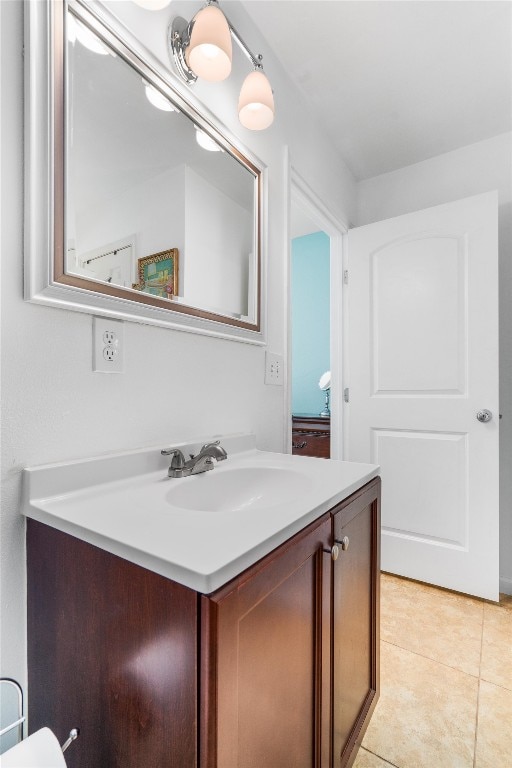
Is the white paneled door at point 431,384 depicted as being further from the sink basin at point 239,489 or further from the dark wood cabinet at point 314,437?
the sink basin at point 239,489

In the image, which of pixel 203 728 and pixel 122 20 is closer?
pixel 203 728

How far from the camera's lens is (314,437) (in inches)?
95.5

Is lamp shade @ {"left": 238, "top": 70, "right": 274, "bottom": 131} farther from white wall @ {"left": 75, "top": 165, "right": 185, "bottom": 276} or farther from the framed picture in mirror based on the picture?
the framed picture in mirror

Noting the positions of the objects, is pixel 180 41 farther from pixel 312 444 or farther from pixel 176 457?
pixel 312 444

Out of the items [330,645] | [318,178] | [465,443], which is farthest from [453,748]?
[318,178]

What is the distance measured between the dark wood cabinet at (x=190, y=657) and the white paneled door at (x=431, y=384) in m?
1.29

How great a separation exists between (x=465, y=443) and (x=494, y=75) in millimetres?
1617

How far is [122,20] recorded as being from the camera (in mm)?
896

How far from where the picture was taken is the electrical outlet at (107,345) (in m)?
0.84

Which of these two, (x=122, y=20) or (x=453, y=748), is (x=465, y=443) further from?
(x=122, y=20)

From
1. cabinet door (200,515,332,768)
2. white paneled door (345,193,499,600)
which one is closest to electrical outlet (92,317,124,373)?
cabinet door (200,515,332,768)

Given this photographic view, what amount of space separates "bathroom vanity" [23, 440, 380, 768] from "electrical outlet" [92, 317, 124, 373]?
0.22 metres

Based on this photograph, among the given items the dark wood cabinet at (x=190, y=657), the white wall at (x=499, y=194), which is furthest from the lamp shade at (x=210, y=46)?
the white wall at (x=499, y=194)

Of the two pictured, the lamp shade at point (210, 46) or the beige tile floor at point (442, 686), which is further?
the beige tile floor at point (442, 686)
